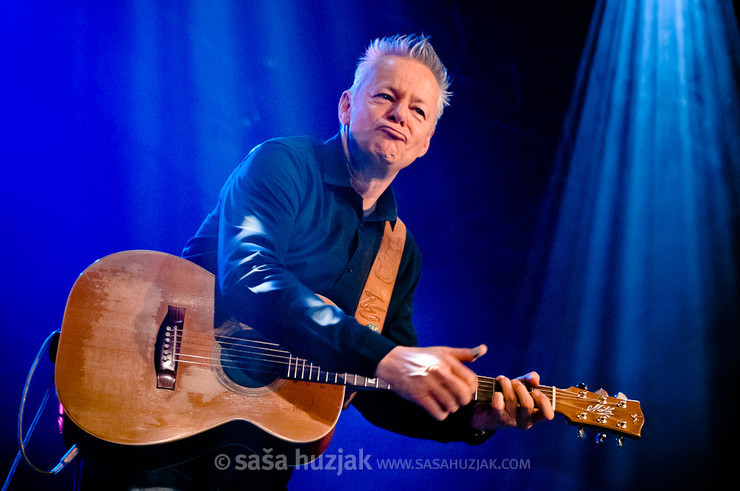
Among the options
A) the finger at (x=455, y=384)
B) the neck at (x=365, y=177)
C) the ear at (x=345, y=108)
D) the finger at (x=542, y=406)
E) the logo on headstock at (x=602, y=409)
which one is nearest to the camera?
the finger at (x=455, y=384)

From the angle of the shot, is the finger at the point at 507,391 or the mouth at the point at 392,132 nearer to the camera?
the finger at the point at 507,391

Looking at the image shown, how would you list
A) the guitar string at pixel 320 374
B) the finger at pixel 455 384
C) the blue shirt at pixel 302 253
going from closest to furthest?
1. the finger at pixel 455 384
2. the blue shirt at pixel 302 253
3. the guitar string at pixel 320 374

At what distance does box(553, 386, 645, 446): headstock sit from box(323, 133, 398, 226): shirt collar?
127 cm

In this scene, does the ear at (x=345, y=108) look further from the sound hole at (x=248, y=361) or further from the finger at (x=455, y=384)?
the finger at (x=455, y=384)

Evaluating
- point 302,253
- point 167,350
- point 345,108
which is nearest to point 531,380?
point 302,253

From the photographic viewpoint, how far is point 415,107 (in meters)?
2.62

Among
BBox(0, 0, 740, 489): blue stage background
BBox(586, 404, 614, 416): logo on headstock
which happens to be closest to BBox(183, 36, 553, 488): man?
BBox(586, 404, 614, 416): logo on headstock

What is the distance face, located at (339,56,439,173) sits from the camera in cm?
255

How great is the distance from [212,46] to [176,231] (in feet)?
4.50

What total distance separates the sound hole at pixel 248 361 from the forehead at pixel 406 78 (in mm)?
1459

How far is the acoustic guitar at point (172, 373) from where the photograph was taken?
167cm

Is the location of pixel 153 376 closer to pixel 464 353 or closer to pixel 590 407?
pixel 464 353

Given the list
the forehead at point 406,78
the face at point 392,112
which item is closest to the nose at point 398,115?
the face at point 392,112

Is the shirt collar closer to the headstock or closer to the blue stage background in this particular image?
the blue stage background
